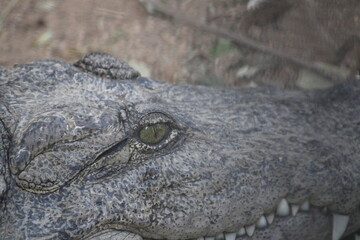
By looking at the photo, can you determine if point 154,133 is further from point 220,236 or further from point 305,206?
point 305,206

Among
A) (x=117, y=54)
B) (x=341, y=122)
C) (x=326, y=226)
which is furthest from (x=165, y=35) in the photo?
(x=326, y=226)

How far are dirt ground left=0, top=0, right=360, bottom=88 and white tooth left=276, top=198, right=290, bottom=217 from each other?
76.0 inches

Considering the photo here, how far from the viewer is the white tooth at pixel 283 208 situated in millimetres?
3076

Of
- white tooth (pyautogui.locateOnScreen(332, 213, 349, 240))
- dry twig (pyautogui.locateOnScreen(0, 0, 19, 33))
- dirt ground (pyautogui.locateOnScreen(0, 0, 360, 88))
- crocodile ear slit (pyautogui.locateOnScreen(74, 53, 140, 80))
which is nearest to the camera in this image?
white tooth (pyautogui.locateOnScreen(332, 213, 349, 240))

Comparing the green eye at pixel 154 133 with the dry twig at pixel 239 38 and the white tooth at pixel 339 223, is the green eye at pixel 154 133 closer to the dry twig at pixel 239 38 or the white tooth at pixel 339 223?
the white tooth at pixel 339 223

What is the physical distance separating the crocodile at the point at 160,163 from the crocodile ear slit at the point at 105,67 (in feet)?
0.05

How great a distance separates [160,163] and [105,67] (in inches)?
36.4

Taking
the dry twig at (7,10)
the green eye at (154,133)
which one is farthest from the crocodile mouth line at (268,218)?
the dry twig at (7,10)

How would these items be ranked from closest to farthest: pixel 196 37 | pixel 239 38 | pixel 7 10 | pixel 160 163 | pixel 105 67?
pixel 160 163, pixel 105 67, pixel 239 38, pixel 196 37, pixel 7 10

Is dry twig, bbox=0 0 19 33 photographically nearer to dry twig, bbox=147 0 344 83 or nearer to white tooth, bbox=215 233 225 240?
dry twig, bbox=147 0 344 83

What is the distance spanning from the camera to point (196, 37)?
546cm

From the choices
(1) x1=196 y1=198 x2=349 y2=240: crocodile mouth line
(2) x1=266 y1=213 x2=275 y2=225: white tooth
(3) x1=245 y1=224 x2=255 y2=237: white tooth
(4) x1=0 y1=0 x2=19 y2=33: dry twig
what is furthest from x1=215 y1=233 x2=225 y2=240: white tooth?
(4) x1=0 y1=0 x2=19 y2=33: dry twig

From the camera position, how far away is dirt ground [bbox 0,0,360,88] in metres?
4.73

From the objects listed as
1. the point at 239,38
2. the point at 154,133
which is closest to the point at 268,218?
the point at 154,133
